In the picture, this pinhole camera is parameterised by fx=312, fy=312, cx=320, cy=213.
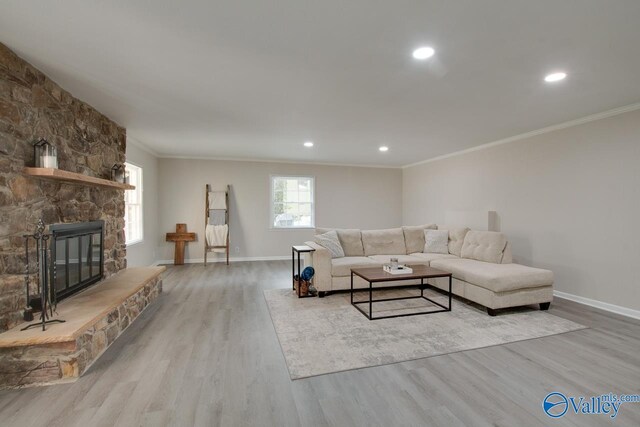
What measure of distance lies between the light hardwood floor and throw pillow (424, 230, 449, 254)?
2.24m

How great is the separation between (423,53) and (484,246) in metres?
3.27

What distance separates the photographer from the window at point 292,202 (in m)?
7.48

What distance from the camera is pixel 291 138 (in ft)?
16.5

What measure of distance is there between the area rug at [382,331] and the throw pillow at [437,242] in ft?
4.30

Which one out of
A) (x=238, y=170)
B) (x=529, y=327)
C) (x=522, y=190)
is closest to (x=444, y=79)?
(x=529, y=327)

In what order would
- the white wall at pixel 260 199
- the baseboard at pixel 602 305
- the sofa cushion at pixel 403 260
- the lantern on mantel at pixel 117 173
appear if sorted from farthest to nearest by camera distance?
the white wall at pixel 260 199 → the sofa cushion at pixel 403 260 → the lantern on mantel at pixel 117 173 → the baseboard at pixel 602 305

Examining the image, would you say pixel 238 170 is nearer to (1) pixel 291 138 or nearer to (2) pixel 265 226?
(2) pixel 265 226

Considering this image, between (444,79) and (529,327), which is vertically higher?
(444,79)

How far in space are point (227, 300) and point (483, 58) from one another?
152 inches

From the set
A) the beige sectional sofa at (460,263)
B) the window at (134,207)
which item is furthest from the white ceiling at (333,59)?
the beige sectional sofa at (460,263)

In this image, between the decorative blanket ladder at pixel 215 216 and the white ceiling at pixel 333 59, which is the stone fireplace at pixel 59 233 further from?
the decorative blanket ladder at pixel 215 216

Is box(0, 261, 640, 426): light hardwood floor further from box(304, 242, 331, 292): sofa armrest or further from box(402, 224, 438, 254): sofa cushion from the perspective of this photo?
box(402, 224, 438, 254): sofa cushion

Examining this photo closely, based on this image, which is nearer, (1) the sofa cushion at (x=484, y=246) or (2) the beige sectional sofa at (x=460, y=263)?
(2) the beige sectional sofa at (x=460, y=263)

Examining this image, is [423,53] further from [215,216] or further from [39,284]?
[215,216]
